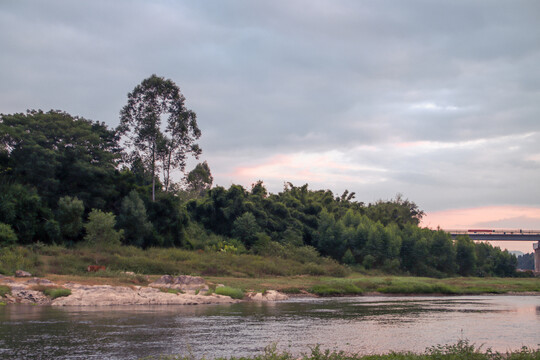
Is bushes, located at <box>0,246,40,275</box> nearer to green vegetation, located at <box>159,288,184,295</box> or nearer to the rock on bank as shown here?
the rock on bank

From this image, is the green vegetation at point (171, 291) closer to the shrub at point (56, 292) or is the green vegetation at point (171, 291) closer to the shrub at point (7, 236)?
the shrub at point (56, 292)

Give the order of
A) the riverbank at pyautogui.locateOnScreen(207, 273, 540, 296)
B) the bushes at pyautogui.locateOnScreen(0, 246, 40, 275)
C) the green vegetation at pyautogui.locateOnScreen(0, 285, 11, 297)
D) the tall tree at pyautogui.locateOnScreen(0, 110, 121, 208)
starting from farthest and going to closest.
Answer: the tall tree at pyautogui.locateOnScreen(0, 110, 121, 208) → the riverbank at pyautogui.locateOnScreen(207, 273, 540, 296) → the bushes at pyautogui.locateOnScreen(0, 246, 40, 275) → the green vegetation at pyautogui.locateOnScreen(0, 285, 11, 297)

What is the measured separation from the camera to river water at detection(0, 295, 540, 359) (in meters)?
17.2

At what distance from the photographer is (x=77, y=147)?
53938 millimetres

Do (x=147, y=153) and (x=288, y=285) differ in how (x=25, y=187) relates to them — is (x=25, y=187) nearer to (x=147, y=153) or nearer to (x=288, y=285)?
(x=147, y=153)

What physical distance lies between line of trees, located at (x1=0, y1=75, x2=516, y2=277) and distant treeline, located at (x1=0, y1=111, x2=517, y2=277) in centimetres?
12

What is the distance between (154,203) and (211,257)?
35.0 feet

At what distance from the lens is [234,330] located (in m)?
21.8

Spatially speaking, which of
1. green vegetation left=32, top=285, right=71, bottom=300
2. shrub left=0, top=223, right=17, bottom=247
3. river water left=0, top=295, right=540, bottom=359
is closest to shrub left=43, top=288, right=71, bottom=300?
green vegetation left=32, top=285, right=71, bottom=300

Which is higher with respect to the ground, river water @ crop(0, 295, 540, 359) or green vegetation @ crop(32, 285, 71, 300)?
green vegetation @ crop(32, 285, 71, 300)

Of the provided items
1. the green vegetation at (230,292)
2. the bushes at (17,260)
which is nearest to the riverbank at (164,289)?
the green vegetation at (230,292)

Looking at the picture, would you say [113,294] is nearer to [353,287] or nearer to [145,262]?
[145,262]

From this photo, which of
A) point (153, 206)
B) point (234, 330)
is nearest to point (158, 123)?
point (153, 206)

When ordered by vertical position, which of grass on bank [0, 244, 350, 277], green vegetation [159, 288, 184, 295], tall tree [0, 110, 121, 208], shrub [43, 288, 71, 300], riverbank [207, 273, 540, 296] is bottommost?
riverbank [207, 273, 540, 296]
